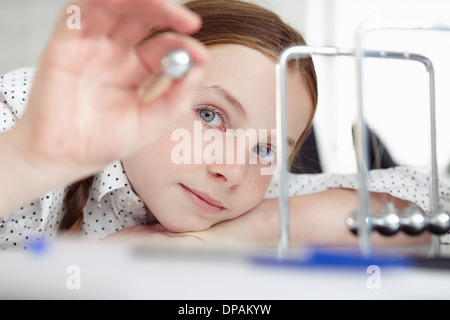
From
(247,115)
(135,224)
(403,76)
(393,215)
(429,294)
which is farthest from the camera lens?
(403,76)

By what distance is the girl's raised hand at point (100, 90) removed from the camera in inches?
13.8

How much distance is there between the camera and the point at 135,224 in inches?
31.3

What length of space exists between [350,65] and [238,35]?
1.50 metres

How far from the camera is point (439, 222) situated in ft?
1.49

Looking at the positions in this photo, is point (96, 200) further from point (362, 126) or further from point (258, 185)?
point (362, 126)

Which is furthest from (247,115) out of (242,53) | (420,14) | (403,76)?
(420,14)

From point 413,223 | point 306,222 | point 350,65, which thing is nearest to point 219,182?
point 306,222

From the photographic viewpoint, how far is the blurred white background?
1737mm

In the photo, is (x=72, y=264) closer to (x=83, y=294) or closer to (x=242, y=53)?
(x=83, y=294)

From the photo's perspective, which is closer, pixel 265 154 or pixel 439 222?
pixel 439 222

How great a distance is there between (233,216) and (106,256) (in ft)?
1.16

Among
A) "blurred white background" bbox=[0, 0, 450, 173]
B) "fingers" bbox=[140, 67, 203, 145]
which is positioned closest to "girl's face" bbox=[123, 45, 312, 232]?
"fingers" bbox=[140, 67, 203, 145]

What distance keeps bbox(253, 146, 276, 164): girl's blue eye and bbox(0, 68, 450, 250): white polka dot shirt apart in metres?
0.18

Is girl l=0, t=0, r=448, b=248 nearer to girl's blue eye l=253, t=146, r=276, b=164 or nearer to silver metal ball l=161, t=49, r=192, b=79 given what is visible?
girl's blue eye l=253, t=146, r=276, b=164
